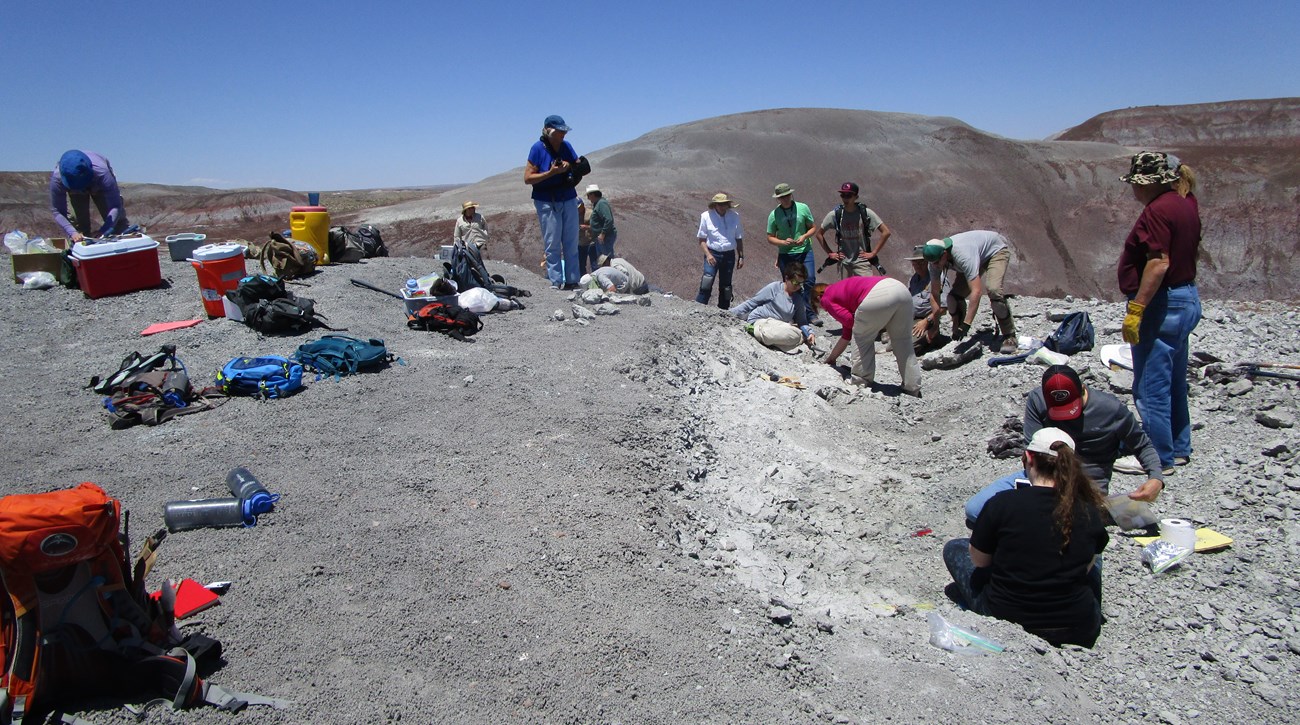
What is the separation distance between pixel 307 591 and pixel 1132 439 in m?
4.23

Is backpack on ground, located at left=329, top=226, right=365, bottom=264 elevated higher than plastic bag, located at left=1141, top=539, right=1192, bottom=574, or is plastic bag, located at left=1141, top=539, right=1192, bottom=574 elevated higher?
backpack on ground, located at left=329, top=226, right=365, bottom=264

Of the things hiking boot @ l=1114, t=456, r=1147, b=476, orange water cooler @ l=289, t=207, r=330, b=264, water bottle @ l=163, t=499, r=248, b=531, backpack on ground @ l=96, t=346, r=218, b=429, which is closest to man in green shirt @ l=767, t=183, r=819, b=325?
hiking boot @ l=1114, t=456, r=1147, b=476

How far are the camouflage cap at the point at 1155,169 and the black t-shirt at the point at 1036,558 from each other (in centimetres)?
254

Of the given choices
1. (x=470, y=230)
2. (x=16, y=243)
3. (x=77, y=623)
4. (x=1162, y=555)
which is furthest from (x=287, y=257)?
(x=1162, y=555)

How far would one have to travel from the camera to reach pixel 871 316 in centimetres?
709

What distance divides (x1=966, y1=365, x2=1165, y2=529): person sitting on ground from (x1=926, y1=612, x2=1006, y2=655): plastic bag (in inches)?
24.1

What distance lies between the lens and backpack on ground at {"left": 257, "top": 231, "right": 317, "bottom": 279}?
27.7 ft

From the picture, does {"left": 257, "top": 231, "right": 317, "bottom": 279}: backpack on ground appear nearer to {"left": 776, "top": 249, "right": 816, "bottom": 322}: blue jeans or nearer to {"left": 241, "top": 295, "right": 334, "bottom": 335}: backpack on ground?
{"left": 241, "top": 295, "right": 334, "bottom": 335}: backpack on ground

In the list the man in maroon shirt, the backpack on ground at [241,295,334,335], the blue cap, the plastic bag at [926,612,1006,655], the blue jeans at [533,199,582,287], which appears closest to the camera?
the plastic bag at [926,612,1006,655]

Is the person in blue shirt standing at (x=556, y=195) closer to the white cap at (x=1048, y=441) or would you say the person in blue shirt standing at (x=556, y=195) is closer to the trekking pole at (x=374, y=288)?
the trekking pole at (x=374, y=288)

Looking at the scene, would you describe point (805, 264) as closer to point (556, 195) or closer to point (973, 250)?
point (973, 250)

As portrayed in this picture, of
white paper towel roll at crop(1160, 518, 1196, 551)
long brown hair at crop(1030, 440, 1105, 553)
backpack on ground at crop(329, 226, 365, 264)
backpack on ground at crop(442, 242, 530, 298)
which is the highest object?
backpack on ground at crop(329, 226, 365, 264)

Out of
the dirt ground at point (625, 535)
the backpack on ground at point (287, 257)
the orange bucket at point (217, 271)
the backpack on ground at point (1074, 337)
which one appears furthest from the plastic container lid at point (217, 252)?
the backpack on ground at point (1074, 337)

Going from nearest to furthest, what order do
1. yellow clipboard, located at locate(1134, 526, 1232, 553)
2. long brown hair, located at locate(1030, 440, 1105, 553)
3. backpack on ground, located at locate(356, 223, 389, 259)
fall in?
long brown hair, located at locate(1030, 440, 1105, 553)
yellow clipboard, located at locate(1134, 526, 1232, 553)
backpack on ground, located at locate(356, 223, 389, 259)
